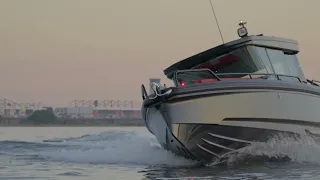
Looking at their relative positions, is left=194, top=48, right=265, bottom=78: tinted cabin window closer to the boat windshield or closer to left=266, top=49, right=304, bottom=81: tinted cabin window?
the boat windshield

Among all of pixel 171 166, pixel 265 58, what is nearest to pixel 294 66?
pixel 265 58

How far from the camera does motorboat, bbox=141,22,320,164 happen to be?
1168 centimetres

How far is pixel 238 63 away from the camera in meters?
13.1

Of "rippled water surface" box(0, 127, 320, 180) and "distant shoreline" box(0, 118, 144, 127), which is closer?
"rippled water surface" box(0, 127, 320, 180)

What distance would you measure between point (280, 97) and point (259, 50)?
1.38m

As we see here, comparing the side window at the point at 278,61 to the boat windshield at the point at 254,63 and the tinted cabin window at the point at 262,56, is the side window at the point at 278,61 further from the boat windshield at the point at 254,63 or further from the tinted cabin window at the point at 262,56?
the tinted cabin window at the point at 262,56

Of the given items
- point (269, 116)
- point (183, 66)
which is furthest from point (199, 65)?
point (269, 116)

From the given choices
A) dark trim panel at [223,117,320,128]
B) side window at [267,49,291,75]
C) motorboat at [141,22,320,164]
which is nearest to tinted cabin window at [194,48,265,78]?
motorboat at [141,22,320,164]

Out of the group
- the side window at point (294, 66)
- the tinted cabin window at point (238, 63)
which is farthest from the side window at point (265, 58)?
the side window at point (294, 66)

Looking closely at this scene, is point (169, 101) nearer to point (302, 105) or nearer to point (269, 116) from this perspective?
point (269, 116)

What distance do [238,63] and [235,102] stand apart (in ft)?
5.22

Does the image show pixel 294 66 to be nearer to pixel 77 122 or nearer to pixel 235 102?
pixel 235 102

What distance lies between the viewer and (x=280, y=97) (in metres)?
12.1

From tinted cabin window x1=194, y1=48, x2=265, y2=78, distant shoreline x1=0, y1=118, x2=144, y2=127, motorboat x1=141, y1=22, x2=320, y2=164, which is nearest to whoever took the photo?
motorboat x1=141, y1=22, x2=320, y2=164
